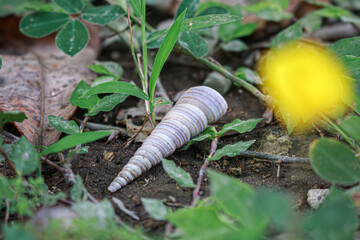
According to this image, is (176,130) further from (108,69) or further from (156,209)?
(108,69)

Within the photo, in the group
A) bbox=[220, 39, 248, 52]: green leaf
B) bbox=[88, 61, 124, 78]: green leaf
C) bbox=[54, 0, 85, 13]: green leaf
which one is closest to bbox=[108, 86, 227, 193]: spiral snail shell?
bbox=[88, 61, 124, 78]: green leaf

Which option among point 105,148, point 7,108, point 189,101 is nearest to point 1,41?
point 7,108

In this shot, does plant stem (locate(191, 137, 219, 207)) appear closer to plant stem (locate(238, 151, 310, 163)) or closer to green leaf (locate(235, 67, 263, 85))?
plant stem (locate(238, 151, 310, 163))

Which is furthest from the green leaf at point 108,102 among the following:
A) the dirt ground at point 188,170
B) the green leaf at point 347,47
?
the green leaf at point 347,47

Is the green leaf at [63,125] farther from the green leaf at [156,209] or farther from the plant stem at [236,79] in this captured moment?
the plant stem at [236,79]

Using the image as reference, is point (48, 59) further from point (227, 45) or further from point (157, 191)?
point (157, 191)

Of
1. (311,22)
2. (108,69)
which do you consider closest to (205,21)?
(108,69)
